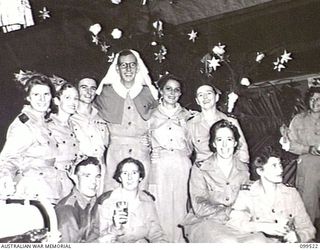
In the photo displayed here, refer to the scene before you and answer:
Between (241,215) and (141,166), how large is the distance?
0.43m

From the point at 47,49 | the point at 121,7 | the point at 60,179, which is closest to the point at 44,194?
the point at 60,179

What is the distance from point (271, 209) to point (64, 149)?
33.0 inches

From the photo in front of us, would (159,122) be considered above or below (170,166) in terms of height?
above

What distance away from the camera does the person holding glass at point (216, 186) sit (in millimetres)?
2143

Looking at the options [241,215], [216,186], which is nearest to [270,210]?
[241,215]

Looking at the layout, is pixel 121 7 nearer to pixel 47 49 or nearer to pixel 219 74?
pixel 47 49

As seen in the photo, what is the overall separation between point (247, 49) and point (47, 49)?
793 mm

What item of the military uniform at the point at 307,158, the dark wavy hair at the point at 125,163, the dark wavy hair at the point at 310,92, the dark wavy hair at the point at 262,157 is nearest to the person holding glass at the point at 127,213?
the dark wavy hair at the point at 125,163

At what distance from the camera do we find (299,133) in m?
2.19

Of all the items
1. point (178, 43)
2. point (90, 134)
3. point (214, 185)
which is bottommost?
point (214, 185)

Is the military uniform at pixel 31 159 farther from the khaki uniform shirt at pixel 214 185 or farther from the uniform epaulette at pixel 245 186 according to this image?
the uniform epaulette at pixel 245 186

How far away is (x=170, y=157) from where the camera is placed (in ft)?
7.13

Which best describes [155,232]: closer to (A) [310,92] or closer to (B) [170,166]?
(B) [170,166]

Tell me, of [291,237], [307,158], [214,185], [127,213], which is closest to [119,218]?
[127,213]
